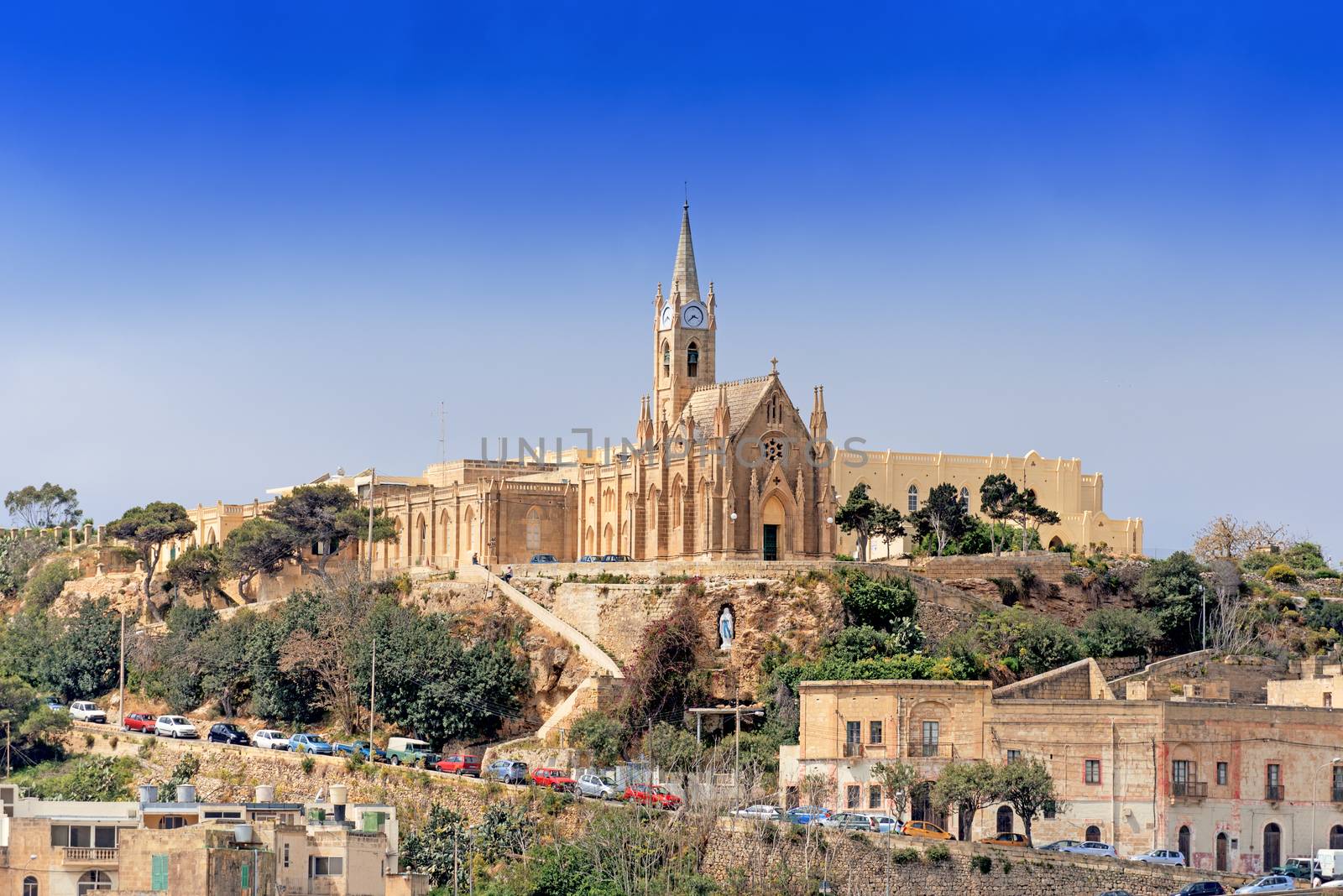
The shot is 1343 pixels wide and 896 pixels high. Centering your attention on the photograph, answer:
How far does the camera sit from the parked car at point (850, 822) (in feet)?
243

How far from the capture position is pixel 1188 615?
323ft

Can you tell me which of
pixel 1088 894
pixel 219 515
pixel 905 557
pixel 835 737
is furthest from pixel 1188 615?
pixel 219 515

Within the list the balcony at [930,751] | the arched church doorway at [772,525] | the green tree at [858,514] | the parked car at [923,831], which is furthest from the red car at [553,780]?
the green tree at [858,514]

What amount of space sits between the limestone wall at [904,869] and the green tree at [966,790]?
4043 mm

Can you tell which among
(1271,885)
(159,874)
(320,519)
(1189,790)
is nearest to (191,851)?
(159,874)

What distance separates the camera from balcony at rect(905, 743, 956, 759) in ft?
261

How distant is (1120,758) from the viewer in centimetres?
7706

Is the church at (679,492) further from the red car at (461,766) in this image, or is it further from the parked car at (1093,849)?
the parked car at (1093,849)

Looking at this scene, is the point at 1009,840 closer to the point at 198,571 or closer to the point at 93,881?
the point at 93,881

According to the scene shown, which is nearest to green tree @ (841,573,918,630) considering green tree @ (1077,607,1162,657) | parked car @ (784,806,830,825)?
green tree @ (1077,607,1162,657)

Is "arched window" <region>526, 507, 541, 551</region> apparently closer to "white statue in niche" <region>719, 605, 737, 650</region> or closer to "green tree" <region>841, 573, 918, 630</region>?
"white statue in niche" <region>719, 605, 737, 650</region>

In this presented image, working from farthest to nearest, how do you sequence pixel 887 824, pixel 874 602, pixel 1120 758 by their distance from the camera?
1. pixel 874 602
2. pixel 1120 758
3. pixel 887 824

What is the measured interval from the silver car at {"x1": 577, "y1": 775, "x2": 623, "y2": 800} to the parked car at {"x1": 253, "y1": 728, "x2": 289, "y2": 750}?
1420 cm

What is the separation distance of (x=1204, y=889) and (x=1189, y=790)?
981 centimetres
